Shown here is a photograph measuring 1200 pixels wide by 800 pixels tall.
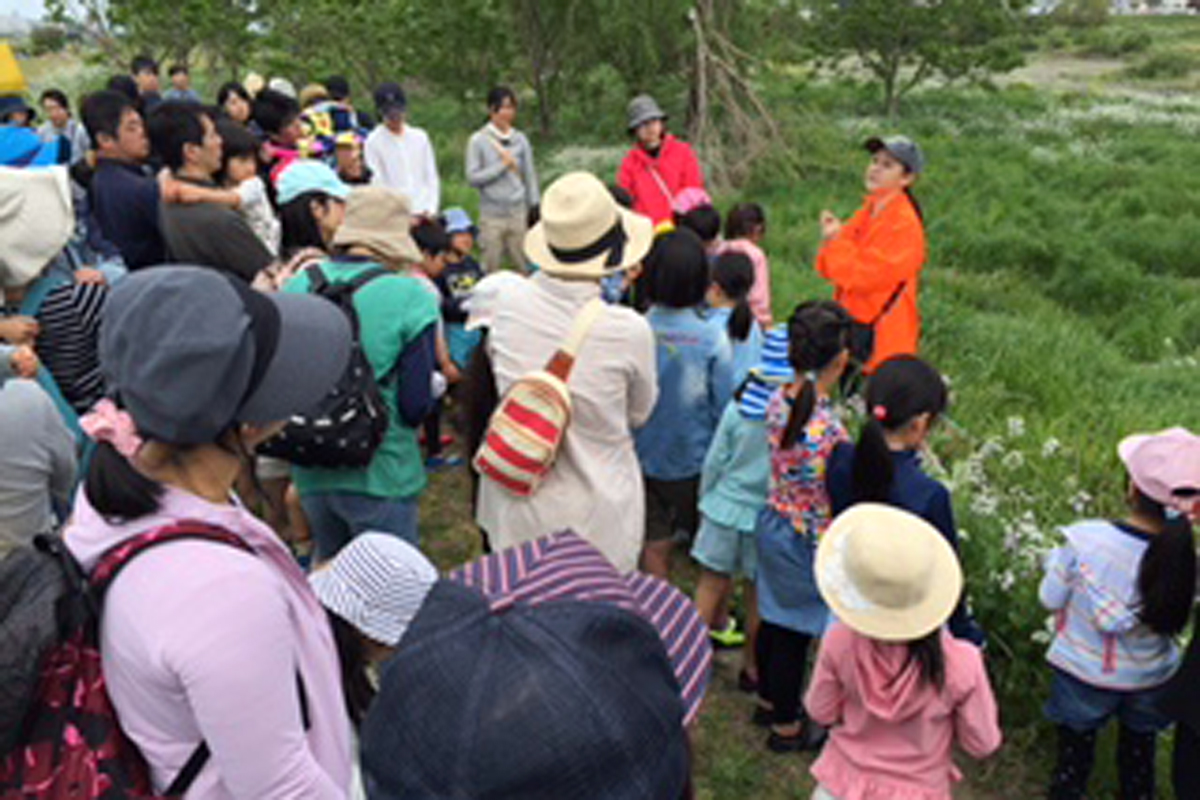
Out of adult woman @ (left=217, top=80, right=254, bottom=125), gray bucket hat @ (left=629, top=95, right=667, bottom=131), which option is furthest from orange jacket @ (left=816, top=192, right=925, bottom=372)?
adult woman @ (left=217, top=80, right=254, bottom=125)

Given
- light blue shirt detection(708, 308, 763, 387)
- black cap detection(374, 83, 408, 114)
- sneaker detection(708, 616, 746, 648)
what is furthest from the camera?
black cap detection(374, 83, 408, 114)

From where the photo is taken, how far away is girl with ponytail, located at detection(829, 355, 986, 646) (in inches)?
103

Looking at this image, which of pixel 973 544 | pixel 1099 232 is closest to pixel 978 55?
pixel 1099 232

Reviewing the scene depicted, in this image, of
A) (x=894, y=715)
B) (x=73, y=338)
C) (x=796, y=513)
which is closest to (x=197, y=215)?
(x=73, y=338)

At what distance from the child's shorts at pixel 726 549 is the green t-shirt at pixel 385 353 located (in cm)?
110

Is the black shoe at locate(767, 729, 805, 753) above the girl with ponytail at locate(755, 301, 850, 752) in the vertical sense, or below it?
below

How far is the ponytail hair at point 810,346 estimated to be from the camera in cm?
277

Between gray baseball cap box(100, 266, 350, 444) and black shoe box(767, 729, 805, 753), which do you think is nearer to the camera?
gray baseball cap box(100, 266, 350, 444)

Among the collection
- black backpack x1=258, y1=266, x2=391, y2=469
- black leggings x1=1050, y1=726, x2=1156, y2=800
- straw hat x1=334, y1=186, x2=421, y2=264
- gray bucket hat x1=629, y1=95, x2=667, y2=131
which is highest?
straw hat x1=334, y1=186, x2=421, y2=264

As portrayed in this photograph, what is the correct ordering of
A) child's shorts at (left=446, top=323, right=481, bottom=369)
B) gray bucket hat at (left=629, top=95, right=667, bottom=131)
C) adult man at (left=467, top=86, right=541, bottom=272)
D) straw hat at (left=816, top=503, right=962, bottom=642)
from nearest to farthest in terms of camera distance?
straw hat at (left=816, top=503, right=962, bottom=642) → child's shorts at (left=446, top=323, right=481, bottom=369) → gray bucket hat at (left=629, top=95, right=667, bottom=131) → adult man at (left=467, top=86, right=541, bottom=272)

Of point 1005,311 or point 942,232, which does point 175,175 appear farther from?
point 942,232

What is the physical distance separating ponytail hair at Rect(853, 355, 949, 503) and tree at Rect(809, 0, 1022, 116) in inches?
732

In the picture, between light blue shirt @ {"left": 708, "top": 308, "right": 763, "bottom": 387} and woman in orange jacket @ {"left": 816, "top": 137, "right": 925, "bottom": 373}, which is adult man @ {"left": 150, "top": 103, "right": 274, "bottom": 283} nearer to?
light blue shirt @ {"left": 708, "top": 308, "right": 763, "bottom": 387}

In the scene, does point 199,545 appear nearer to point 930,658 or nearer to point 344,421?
point 344,421
